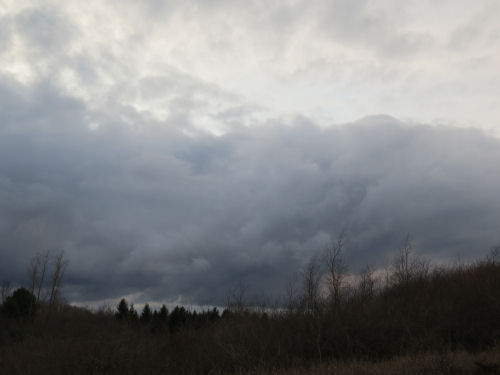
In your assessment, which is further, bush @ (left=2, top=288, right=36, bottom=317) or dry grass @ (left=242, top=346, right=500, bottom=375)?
bush @ (left=2, top=288, right=36, bottom=317)

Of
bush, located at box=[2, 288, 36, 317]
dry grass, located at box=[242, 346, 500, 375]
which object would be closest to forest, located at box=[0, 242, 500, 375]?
dry grass, located at box=[242, 346, 500, 375]

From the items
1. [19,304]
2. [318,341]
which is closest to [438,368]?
[318,341]

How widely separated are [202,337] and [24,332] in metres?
28.9

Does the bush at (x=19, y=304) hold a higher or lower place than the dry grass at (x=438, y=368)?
higher

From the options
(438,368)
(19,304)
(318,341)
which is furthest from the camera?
(19,304)

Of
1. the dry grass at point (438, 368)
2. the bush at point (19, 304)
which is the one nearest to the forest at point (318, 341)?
the dry grass at point (438, 368)

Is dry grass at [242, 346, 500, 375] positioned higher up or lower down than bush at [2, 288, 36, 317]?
lower down

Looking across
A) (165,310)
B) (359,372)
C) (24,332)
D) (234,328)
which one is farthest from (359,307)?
(24,332)

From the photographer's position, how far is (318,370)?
19.6 m

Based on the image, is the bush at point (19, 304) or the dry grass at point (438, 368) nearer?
the dry grass at point (438, 368)

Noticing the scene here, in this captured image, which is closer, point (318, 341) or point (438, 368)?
point (438, 368)

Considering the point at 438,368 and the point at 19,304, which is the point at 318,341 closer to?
the point at 438,368

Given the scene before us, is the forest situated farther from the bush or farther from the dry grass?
the bush

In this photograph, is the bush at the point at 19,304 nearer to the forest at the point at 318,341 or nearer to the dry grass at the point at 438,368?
the forest at the point at 318,341
